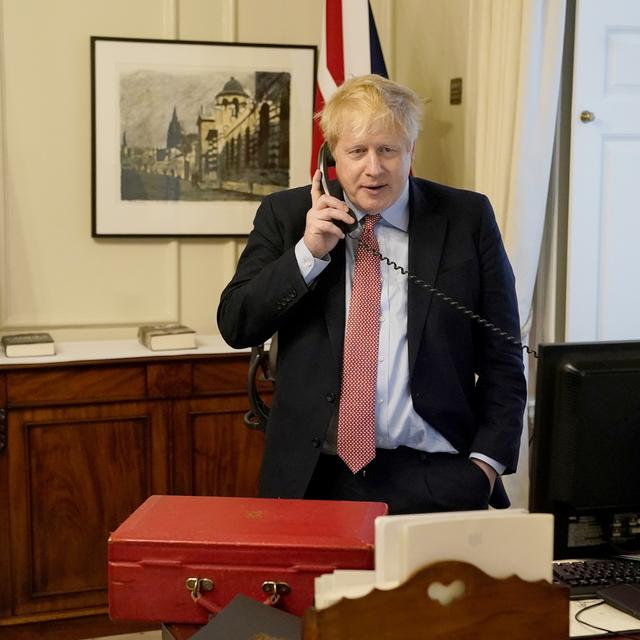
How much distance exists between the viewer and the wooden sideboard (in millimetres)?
3660

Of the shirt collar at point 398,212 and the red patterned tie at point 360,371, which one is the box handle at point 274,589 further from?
the shirt collar at point 398,212

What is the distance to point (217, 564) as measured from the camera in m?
1.67

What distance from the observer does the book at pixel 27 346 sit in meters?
3.69

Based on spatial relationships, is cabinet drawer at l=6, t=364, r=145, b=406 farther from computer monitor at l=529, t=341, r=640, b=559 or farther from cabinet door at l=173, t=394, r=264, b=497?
computer monitor at l=529, t=341, r=640, b=559

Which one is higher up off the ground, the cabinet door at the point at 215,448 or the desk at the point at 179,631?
the desk at the point at 179,631

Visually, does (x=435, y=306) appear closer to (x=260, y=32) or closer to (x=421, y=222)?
(x=421, y=222)

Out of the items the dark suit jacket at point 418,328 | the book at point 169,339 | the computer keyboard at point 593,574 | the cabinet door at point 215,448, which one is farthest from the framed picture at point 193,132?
the computer keyboard at point 593,574

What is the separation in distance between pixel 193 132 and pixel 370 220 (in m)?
2.06

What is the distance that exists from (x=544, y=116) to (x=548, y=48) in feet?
0.73

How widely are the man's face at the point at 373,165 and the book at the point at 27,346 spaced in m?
1.86

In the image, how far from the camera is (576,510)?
6.00 feet

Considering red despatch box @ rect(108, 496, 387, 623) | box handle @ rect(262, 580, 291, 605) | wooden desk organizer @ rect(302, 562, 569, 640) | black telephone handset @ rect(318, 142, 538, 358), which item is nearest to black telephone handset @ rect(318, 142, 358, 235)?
black telephone handset @ rect(318, 142, 538, 358)

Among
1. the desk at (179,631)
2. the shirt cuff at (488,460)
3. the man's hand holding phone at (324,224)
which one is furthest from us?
the shirt cuff at (488,460)

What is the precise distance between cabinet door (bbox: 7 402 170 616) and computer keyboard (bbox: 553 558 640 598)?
7.00ft
